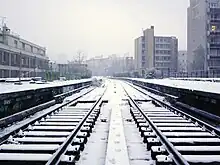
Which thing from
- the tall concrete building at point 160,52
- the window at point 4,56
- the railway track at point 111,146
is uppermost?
the tall concrete building at point 160,52

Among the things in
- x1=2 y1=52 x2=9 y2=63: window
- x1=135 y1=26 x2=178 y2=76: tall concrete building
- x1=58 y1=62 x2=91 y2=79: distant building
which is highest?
x1=135 y1=26 x2=178 y2=76: tall concrete building

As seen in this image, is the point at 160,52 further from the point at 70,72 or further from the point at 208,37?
the point at 70,72

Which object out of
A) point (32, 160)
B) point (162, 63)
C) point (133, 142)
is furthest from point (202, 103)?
point (162, 63)

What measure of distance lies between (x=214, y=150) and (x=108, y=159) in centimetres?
223

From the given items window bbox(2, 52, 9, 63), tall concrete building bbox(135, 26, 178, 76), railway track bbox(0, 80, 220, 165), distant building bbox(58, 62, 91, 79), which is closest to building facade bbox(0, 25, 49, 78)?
window bbox(2, 52, 9, 63)

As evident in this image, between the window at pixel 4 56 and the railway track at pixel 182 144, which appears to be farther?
the window at pixel 4 56

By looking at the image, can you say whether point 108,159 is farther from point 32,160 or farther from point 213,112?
point 213,112

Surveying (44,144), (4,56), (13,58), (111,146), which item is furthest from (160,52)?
(44,144)

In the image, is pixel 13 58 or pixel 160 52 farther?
pixel 160 52

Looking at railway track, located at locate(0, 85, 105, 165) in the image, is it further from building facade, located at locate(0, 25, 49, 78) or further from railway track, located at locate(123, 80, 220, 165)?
building facade, located at locate(0, 25, 49, 78)

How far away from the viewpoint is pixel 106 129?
9312mm

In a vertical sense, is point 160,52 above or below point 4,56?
above

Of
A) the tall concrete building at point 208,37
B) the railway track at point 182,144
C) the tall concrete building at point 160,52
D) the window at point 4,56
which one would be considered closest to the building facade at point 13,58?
the window at point 4,56

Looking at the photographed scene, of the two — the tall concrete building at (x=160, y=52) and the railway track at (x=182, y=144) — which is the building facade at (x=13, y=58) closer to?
the railway track at (x=182, y=144)
